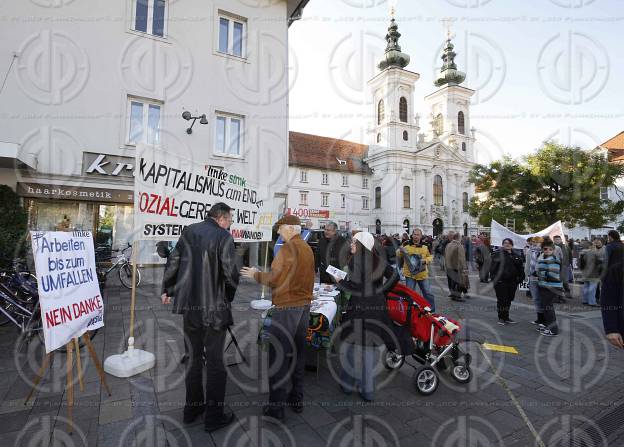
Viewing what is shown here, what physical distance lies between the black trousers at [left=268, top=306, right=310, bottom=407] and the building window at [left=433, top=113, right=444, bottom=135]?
65406 mm

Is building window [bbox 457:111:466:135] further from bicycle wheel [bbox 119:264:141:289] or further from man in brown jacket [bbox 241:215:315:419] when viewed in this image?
man in brown jacket [bbox 241:215:315:419]

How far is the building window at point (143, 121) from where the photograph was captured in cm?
1092

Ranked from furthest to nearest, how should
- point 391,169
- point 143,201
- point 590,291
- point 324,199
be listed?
1. point 391,169
2. point 324,199
3. point 590,291
4. point 143,201

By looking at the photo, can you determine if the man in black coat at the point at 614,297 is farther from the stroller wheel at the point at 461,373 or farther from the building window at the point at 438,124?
the building window at the point at 438,124

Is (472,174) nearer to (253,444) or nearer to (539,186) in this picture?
(539,186)

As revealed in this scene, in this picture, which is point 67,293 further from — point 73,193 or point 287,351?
point 73,193

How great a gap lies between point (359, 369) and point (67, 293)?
328cm

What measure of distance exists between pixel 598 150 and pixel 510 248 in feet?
49.4

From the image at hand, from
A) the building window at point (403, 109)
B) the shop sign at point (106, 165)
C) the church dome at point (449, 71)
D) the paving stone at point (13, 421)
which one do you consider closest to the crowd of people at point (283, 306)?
the paving stone at point (13, 421)

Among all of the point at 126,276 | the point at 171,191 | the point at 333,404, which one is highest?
the point at 171,191

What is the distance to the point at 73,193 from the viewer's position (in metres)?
9.79

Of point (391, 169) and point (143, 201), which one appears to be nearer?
point (143, 201)

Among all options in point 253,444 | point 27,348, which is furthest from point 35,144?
point 253,444

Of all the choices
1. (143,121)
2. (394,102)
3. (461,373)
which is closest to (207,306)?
(461,373)
